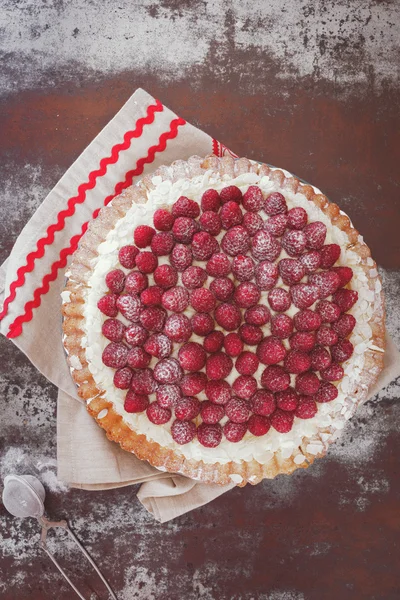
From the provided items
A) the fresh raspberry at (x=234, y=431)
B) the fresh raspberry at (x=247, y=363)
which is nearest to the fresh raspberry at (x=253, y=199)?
the fresh raspberry at (x=247, y=363)

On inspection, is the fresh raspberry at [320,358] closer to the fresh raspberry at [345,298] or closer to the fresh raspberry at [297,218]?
the fresh raspberry at [345,298]

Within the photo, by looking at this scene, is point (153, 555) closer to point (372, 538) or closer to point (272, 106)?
point (372, 538)

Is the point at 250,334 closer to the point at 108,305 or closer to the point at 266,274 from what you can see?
the point at 266,274

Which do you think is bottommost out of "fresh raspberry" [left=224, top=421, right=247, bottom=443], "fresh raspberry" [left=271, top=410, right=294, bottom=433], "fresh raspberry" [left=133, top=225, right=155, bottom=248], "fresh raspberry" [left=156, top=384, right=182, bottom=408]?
"fresh raspberry" [left=224, top=421, right=247, bottom=443]

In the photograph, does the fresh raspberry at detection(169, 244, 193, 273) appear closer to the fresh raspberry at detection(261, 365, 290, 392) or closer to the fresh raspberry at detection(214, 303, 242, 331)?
the fresh raspberry at detection(214, 303, 242, 331)

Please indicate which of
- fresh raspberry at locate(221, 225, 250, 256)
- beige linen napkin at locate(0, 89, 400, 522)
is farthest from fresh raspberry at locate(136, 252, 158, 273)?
beige linen napkin at locate(0, 89, 400, 522)

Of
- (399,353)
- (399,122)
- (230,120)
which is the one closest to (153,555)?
(399,353)
